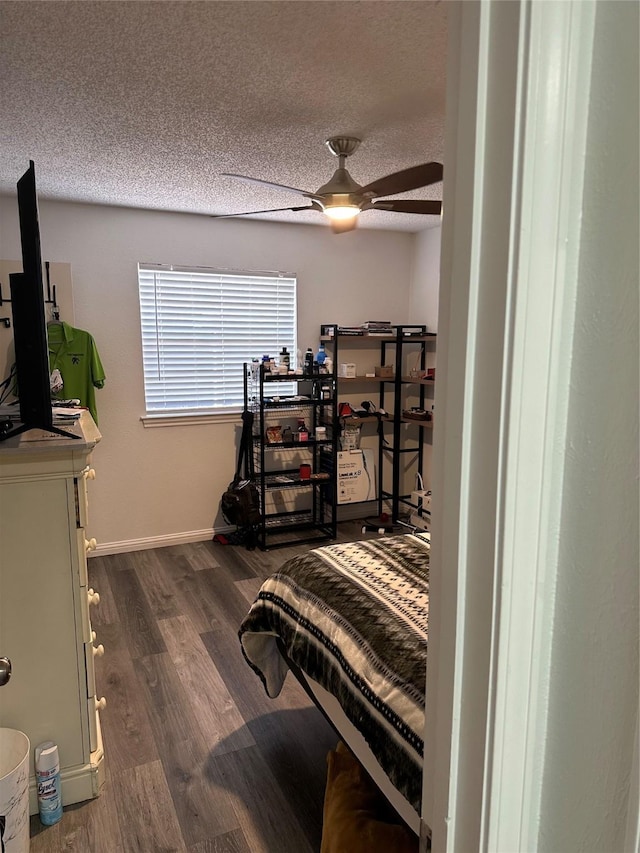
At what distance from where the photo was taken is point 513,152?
0.50m

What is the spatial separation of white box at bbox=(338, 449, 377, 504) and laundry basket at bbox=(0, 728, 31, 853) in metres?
3.09

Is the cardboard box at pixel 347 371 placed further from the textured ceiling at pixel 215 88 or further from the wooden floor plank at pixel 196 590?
the wooden floor plank at pixel 196 590

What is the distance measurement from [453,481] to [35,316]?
1.63 meters

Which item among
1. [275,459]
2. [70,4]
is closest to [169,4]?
[70,4]

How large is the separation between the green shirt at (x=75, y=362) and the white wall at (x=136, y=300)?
19 centimetres

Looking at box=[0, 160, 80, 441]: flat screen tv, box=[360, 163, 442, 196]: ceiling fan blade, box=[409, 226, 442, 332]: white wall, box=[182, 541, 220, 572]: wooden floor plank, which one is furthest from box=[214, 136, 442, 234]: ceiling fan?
box=[182, 541, 220, 572]: wooden floor plank

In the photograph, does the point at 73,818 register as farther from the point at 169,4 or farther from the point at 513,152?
the point at 169,4

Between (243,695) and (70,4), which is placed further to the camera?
(243,695)

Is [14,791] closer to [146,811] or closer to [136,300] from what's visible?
[146,811]

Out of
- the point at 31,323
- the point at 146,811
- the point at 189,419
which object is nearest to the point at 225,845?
the point at 146,811

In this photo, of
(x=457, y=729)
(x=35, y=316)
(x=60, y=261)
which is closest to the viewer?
(x=457, y=729)

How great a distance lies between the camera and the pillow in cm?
157

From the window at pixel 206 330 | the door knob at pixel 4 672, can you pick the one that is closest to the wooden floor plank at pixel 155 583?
the window at pixel 206 330

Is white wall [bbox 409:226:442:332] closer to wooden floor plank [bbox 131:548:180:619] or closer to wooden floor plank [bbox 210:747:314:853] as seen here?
wooden floor plank [bbox 131:548:180:619]
